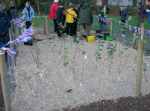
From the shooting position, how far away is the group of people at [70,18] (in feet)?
57.2

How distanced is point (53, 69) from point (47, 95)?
235 centimetres

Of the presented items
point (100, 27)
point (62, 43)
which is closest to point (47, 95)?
point (62, 43)

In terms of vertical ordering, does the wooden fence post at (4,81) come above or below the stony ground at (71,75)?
above

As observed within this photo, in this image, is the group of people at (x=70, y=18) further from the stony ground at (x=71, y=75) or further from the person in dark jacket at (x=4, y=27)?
the person in dark jacket at (x=4, y=27)

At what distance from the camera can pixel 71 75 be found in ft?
35.1

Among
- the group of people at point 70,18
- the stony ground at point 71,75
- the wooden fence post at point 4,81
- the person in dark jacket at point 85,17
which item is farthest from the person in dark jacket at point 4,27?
the person in dark jacket at point 85,17

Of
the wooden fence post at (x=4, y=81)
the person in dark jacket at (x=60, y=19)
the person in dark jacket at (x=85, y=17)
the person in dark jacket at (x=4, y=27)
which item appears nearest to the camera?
the wooden fence post at (x=4, y=81)

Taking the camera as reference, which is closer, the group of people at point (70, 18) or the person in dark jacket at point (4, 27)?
the person in dark jacket at point (4, 27)

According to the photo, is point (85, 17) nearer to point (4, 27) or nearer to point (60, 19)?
point (60, 19)

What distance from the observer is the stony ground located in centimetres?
883

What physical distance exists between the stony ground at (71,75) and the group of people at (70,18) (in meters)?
2.46

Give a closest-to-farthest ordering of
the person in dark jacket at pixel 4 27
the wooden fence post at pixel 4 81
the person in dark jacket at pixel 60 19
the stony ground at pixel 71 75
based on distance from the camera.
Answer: the wooden fence post at pixel 4 81
the stony ground at pixel 71 75
the person in dark jacket at pixel 4 27
the person in dark jacket at pixel 60 19

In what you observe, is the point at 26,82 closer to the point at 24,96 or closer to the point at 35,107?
the point at 24,96

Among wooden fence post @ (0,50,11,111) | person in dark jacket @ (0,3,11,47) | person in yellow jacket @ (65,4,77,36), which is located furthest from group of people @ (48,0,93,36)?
wooden fence post @ (0,50,11,111)
